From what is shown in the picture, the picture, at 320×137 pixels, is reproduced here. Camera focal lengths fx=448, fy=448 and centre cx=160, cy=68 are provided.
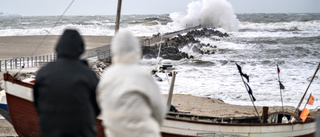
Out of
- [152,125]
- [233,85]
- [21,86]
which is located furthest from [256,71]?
[152,125]

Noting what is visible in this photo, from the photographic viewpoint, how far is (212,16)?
81.4 m

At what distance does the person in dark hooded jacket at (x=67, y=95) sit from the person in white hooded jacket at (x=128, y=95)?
0.55 feet

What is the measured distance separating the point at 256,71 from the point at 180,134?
18.8 metres

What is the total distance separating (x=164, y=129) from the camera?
803 centimetres

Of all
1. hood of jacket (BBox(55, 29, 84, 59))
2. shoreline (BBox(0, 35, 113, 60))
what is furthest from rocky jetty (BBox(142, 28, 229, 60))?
hood of jacket (BBox(55, 29, 84, 59))

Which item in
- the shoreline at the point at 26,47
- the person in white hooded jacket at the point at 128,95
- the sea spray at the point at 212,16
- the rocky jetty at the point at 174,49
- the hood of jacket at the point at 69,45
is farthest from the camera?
the sea spray at the point at 212,16

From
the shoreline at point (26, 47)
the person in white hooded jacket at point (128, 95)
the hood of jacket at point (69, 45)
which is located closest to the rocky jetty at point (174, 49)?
the shoreline at point (26, 47)

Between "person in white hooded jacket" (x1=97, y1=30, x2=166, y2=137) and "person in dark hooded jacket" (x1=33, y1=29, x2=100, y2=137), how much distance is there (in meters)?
0.17

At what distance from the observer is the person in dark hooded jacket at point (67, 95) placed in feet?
10.1

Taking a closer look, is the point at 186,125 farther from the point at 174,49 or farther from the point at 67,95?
the point at 174,49

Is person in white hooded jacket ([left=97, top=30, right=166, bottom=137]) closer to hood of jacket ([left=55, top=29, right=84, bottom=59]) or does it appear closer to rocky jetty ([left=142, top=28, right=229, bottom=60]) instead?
hood of jacket ([left=55, top=29, right=84, bottom=59])

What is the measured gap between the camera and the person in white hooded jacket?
9.66ft

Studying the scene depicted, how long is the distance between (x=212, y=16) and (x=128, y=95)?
79.6 m

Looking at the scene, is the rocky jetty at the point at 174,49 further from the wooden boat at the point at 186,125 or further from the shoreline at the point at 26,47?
the wooden boat at the point at 186,125
